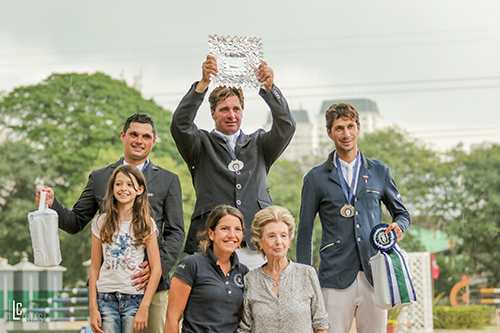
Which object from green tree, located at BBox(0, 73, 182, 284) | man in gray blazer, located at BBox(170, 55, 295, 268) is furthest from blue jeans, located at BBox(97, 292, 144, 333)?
green tree, located at BBox(0, 73, 182, 284)

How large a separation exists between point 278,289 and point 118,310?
93 cm

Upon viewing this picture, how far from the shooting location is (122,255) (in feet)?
13.1

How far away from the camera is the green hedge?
18516mm

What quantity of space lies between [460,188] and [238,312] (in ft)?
95.9

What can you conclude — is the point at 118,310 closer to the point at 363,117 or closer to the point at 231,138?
the point at 231,138

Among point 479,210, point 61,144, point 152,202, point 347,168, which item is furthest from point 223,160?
point 479,210

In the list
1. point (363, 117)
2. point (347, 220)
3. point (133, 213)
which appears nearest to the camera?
point (133, 213)

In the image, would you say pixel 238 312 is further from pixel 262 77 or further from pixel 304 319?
pixel 262 77

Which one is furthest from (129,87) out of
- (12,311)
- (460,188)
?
(12,311)

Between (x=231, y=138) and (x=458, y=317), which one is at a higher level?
(x=231, y=138)

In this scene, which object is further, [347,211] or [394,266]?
[347,211]

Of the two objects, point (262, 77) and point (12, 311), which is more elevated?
point (262, 77)

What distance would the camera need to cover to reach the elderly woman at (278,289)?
3.87 m

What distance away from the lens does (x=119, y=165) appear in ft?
14.1
